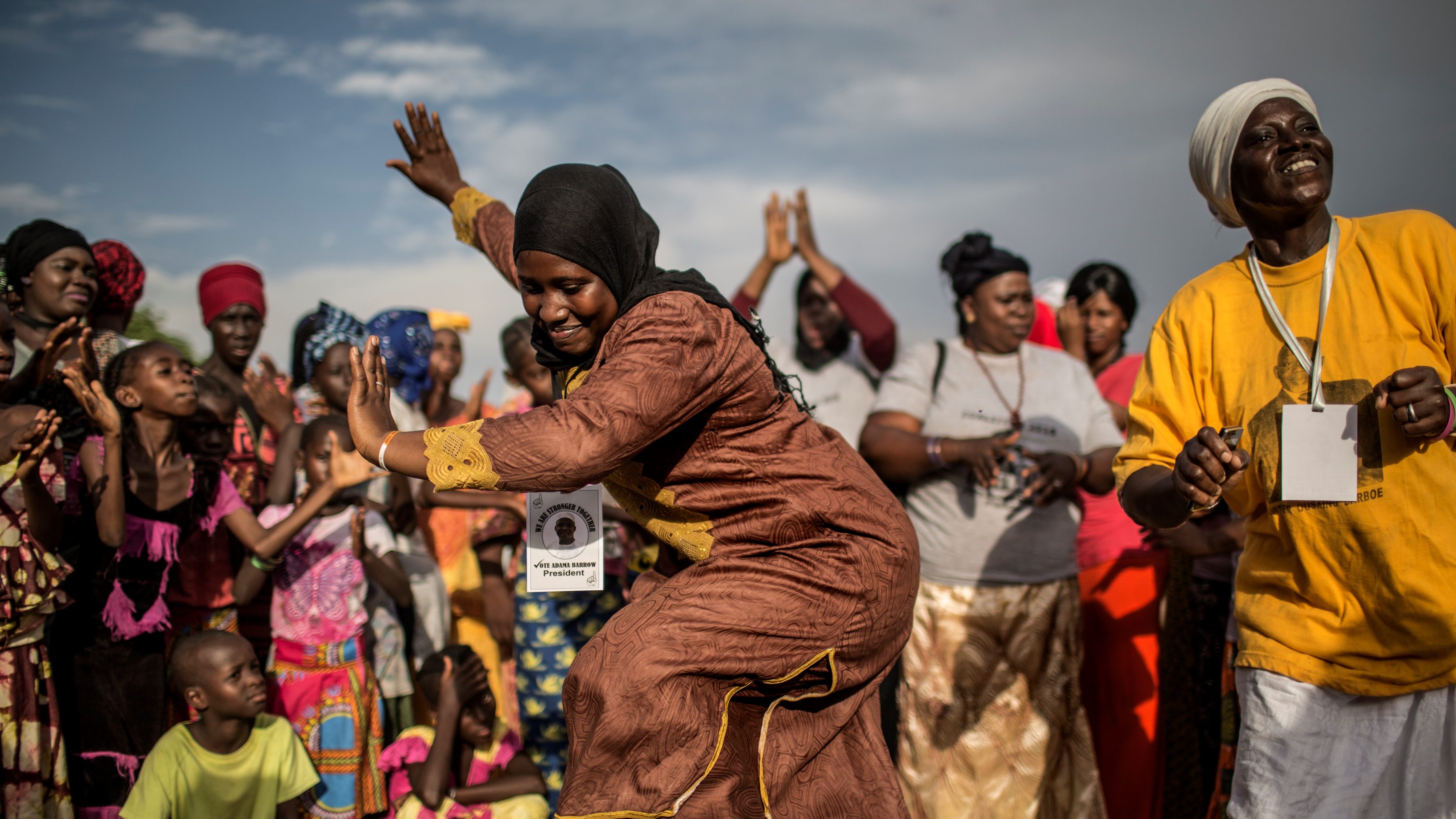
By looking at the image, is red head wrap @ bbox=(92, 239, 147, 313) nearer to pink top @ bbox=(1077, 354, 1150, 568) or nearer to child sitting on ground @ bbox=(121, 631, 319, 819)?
child sitting on ground @ bbox=(121, 631, 319, 819)

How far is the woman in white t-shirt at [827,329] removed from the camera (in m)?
5.50

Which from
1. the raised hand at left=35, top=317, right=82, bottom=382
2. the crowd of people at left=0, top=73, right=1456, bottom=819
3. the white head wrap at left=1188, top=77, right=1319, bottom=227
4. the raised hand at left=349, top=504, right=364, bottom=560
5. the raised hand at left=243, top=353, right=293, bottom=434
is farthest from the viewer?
the raised hand at left=243, top=353, right=293, bottom=434

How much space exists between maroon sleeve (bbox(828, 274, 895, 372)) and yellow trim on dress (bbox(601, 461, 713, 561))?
118 inches

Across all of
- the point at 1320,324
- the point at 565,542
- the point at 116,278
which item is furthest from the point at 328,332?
the point at 1320,324

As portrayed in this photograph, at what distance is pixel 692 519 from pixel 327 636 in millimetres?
2670

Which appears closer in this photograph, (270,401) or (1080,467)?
(1080,467)

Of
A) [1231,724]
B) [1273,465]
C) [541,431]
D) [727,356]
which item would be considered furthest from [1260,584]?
[541,431]

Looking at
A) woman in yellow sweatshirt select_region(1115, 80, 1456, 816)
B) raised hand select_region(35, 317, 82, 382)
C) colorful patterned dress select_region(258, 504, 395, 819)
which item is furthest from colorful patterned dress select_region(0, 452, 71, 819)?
woman in yellow sweatshirt select_region(1115, 80, 1456, 816)

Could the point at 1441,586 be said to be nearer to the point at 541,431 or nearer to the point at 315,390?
the point at 541,431

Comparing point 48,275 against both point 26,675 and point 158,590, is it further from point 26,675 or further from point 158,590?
point 26,675

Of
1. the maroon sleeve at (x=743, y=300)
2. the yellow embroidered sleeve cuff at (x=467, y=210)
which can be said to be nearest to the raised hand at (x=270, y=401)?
the yellow embroidered sleeve cuff at (x=467, y=210)

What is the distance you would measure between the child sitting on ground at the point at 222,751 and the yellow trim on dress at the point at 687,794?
7.18ft

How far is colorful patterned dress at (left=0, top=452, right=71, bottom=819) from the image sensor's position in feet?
11.7

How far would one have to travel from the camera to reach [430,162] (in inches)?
145
